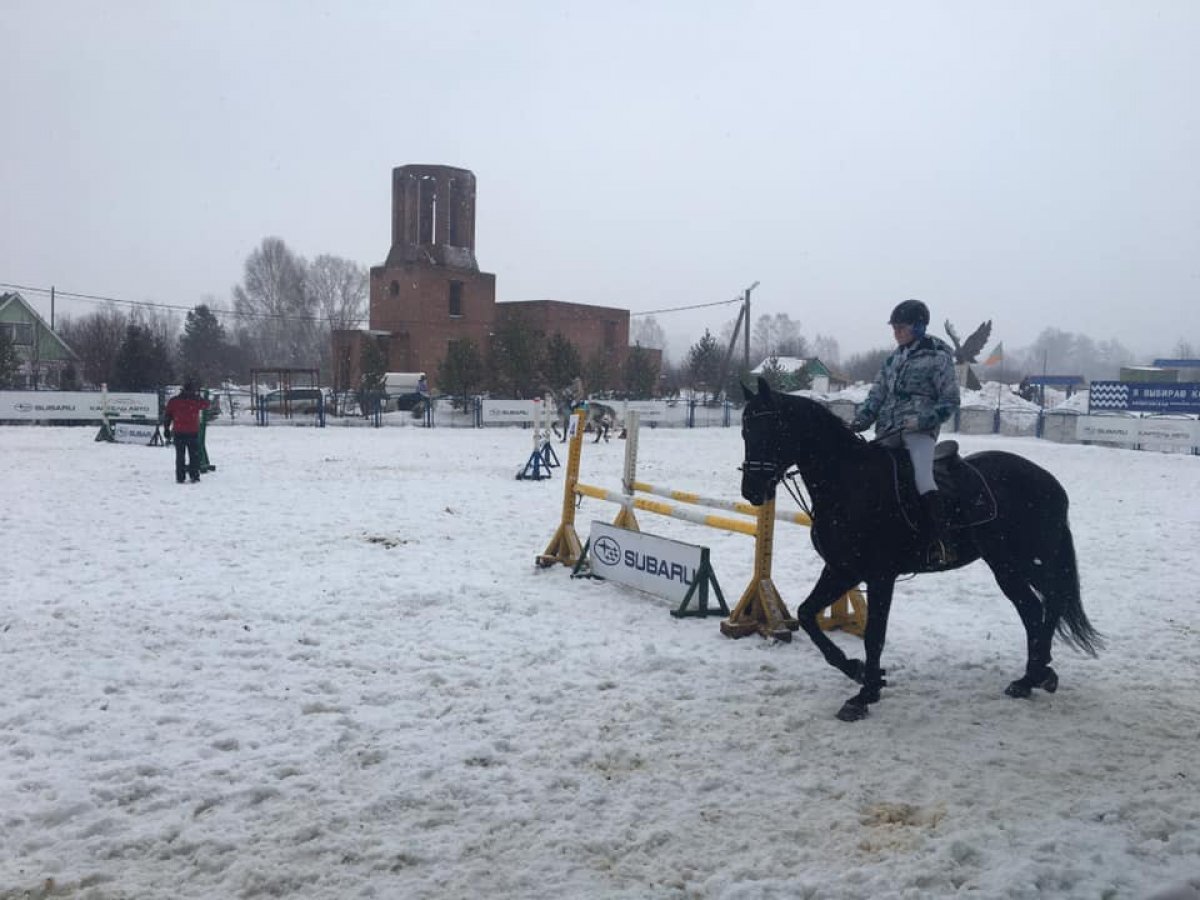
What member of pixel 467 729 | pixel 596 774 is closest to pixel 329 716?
pixel 467 729

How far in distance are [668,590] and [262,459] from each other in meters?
15.2

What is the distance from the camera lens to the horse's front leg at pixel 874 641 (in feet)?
18.0

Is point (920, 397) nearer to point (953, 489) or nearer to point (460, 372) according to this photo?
point (953, 489)

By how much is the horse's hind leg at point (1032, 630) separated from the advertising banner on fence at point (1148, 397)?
108ft

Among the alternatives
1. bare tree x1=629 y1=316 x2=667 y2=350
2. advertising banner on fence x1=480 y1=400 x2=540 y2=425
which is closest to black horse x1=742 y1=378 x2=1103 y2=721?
advertising banner on fence x1=480 y1=400 x2=540 y2=425

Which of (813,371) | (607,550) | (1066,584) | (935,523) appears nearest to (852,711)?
(935,523)

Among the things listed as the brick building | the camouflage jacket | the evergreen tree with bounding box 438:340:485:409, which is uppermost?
the brick building

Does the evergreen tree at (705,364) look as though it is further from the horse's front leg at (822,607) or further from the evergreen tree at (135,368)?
the horse's front leg at (822,607)

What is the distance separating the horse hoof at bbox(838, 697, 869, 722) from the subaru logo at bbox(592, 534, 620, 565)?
352 cm

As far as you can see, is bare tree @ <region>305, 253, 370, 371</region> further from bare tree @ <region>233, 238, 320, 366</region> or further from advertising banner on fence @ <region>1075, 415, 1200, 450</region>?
advertising banner on fence @ <region>1075, 415, 1200, 450</region>

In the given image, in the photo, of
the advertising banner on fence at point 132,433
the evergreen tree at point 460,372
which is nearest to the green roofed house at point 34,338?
the evergreen tree at point 460,372

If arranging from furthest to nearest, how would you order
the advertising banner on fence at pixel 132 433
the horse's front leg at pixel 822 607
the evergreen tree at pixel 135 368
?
the evergreen tree at pixel 135 368, the advertising banner on fence at pixel 132 433, the horse's front leg at pixel 822 607

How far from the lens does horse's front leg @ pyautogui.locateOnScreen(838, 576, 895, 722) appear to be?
5492 mm

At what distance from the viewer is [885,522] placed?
5598 mm
